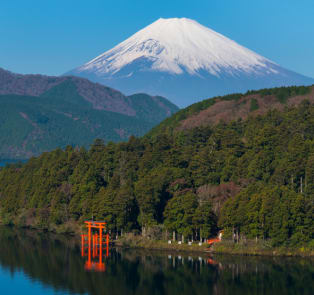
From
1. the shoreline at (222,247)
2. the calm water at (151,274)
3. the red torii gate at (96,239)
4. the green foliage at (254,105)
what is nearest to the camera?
the calm water at (151,274)

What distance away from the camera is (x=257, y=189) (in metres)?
54.5

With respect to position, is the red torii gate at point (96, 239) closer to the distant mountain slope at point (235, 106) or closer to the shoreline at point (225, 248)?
the shoreline at point (225, 248)

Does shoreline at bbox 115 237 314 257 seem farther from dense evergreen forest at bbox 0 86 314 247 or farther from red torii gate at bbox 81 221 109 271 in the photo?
red torii gate at bbox 81 221 109 271

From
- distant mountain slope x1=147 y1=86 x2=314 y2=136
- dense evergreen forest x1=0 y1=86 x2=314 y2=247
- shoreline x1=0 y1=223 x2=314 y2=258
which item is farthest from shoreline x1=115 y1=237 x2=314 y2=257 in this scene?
distant mountain slope x1=147 y1=86 x2=314 y2=136

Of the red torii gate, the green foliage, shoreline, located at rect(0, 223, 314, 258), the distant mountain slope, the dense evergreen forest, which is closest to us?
shoreline, located at rect(0, 223, 314, 258)

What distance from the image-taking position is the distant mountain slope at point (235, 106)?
98.4m

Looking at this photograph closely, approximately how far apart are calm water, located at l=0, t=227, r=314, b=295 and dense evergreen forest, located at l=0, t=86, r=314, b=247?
10.8ft

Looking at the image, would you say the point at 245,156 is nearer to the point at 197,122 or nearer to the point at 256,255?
the point at 256,255

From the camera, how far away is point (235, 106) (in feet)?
343

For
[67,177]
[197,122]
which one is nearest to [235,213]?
[67,177]

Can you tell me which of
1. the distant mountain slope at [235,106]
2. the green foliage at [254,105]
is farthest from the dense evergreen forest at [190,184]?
the green foliage at [254,105]

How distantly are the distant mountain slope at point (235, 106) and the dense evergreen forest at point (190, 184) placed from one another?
65.5ft

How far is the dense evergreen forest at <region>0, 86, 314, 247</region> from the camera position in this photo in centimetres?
5194

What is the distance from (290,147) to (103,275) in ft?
74.5
